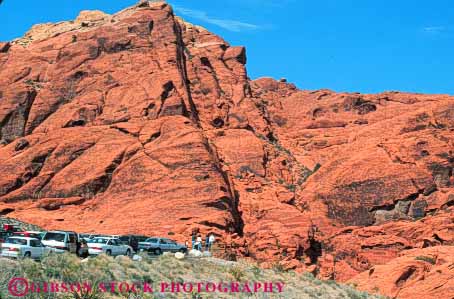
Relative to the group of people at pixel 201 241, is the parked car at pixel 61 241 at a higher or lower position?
lower

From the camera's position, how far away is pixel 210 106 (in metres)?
78.2

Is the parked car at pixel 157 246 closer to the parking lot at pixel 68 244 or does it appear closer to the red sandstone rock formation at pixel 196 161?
the parking lot at pixel 68 244

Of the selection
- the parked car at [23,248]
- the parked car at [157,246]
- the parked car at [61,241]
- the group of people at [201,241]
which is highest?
the group of people at [201,241]

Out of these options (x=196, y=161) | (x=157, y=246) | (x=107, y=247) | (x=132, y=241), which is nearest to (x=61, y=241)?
(x=107, y=247)

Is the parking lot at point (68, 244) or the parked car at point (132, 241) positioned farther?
the parked car at point (132, 241)

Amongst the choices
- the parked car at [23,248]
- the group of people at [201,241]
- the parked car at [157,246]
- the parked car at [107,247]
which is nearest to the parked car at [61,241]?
the parked car at [23,248]

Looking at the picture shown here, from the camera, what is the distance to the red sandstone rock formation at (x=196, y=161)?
54.6 m

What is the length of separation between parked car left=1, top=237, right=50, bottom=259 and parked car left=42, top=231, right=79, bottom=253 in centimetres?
246

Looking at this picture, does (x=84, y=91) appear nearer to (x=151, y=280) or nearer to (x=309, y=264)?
(x=309, y=264)

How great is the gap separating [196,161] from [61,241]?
27.7 m

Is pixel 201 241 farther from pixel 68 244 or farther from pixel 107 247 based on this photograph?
pixel 68 244

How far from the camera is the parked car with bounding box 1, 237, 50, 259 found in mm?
26172

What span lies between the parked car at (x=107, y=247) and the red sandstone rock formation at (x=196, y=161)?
14.1 metres

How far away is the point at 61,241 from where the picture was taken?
30.8 m
